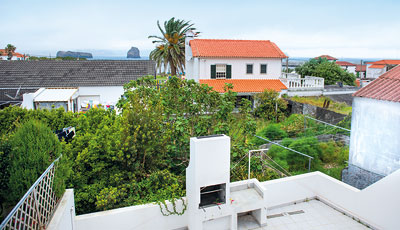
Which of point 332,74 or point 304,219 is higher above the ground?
point 332,74

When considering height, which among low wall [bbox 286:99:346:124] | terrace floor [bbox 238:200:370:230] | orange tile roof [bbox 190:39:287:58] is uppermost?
orange tile roof [bbox 190:39:287:58]

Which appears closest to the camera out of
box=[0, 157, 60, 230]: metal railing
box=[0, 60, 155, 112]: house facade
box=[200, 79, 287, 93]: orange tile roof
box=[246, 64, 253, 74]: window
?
box=[0, 157, 60, 230]: metal railing

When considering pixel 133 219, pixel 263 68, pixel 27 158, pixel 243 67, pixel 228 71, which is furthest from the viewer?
pixel 263 68

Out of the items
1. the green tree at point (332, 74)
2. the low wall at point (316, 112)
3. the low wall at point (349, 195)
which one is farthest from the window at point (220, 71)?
the green tree at point (332, 74)

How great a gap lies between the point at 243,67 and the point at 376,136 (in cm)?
1649

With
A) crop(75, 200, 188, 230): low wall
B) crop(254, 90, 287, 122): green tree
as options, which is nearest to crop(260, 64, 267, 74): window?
crop(254, 90, 287, 122): green tree

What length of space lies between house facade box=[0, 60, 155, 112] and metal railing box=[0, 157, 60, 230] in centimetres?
1287

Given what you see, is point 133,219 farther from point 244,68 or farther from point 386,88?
point 244,68

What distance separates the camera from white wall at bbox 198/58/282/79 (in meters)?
24.0

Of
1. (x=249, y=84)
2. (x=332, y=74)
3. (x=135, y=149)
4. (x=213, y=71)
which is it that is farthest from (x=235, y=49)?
(x=135, y=149)

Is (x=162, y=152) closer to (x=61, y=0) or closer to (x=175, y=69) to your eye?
(x=61, y=0)

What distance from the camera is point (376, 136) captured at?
353 inches

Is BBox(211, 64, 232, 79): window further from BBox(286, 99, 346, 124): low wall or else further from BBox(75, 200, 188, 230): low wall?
BBox(75, 200, 188, 230): low wall

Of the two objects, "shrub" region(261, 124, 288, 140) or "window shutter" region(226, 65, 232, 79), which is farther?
"window shutter" region(226, 65, 232, 79)
